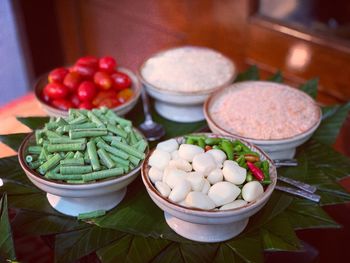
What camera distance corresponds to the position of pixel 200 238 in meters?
1.30

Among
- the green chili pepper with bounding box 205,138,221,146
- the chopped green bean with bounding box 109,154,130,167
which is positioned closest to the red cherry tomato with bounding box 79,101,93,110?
the chopped green bean with bounding box 109,154,130,167

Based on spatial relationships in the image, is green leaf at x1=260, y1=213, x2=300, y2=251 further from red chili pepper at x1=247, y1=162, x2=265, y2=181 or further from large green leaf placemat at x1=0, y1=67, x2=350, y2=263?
red chili pepper at x1=247, y1=162, x2=265, y2=181

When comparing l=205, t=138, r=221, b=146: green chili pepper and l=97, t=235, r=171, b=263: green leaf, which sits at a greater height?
l=205, t=138, r=221, b=146: green chili pepper

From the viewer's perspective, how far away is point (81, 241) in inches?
51.8

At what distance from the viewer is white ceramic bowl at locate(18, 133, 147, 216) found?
4.24 ft

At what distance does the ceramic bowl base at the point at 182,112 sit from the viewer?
1855 mm

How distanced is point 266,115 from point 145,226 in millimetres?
606

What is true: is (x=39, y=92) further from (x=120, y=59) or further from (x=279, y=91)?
(x=120, y=59)

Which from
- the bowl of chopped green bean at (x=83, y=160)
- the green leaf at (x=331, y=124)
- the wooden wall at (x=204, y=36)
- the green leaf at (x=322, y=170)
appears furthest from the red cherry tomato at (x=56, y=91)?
the wooden wall at (x=204, y=36)

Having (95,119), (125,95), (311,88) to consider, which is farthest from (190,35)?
(95,119)

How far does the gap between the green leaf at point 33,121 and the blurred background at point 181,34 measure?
1.64 metres

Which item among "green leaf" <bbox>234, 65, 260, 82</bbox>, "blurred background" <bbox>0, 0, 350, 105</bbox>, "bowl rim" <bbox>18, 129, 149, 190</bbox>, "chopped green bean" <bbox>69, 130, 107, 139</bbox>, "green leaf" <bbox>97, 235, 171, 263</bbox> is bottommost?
"blurred background" <bbox>0, 0, 350, 105</bbox>

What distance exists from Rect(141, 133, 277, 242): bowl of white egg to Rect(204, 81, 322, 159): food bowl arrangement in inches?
6.1

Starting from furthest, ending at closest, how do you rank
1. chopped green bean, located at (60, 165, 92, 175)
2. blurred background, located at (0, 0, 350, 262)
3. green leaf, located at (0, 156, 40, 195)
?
blurred background, located at (0, 0, 350, 262) → green leaf, located at (0, 156, 40, 195) → chopped green bean, located at (60, 165, 92, 175)
